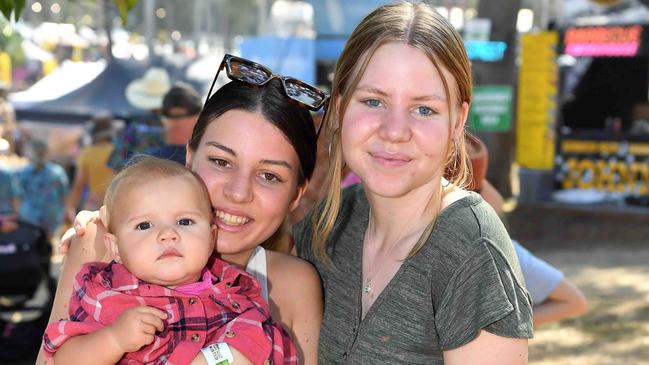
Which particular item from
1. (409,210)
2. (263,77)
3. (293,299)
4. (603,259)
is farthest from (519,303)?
(603,259)

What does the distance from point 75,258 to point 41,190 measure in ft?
26.2

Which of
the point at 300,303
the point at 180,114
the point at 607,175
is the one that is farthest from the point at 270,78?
the point at 607,175

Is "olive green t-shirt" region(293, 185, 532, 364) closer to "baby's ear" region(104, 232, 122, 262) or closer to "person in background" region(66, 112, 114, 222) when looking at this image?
"baby's ear" region(104, 232, 122, 262)

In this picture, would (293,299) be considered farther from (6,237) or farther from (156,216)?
(6,237)

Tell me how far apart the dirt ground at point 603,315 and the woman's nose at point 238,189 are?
15.3 feet

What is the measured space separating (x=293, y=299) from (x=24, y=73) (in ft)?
114

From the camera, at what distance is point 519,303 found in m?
1.97

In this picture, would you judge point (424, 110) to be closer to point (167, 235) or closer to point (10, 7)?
point (167, 235)

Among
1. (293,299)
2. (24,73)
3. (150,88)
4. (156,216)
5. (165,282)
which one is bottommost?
(24,73)

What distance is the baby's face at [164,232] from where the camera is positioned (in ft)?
7.04

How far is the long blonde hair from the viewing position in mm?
2154

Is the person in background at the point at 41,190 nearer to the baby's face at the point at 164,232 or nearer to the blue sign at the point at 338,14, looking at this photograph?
the blue sign at the point at 338,14

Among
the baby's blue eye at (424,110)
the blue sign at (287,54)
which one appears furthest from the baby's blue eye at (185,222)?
the blue sign at (287,54)

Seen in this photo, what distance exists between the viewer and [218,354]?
7.06 feet
